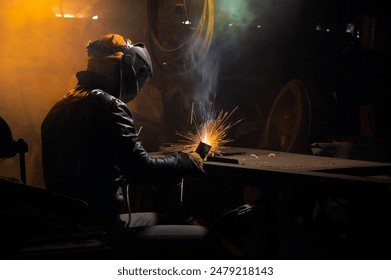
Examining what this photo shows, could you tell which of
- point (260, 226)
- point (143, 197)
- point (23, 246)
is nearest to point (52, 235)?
point (23, 246)

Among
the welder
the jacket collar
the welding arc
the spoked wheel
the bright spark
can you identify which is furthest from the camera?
the spoked wheel

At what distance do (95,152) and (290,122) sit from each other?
4152 mm

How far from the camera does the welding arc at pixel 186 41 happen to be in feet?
19.8

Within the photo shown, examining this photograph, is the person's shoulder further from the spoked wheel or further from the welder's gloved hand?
the spoked wheel

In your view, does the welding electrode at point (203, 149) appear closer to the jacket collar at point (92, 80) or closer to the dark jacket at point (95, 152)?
the dark jacket at point (95, 152)

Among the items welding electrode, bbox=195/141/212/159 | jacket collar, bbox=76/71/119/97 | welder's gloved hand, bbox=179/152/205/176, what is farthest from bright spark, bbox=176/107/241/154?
jacket collar, bbox=76/71/119/97

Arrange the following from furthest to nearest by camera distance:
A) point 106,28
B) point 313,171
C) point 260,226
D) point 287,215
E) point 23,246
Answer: point 106,28 → point 287,215 → point 260,226 → point 313,171 → point 23,246

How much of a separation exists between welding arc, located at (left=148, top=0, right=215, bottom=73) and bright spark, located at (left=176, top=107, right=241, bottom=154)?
84cm

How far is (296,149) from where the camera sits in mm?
6102

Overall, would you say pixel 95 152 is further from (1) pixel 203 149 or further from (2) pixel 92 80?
(1) pixel 203 149

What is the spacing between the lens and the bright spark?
4.74m

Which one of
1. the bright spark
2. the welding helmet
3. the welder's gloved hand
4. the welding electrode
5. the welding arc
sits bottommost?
the welder's gloved hand

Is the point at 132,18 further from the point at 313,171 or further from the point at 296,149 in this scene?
the point at 313,171

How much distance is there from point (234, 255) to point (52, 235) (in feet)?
6.26
